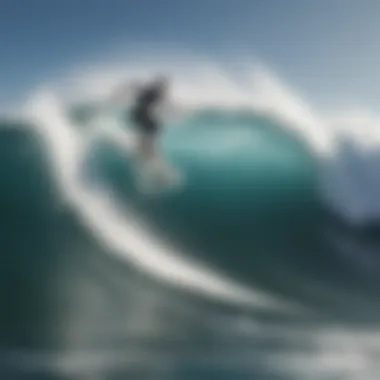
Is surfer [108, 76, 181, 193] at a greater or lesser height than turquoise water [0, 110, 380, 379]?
greater

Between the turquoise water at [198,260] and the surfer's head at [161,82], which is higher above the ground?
the surfer's head at [161,82]

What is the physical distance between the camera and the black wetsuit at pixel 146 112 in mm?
1770

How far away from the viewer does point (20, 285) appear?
69.1 inches

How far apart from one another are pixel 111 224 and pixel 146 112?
0.31m

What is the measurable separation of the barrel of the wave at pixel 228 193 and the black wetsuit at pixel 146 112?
0.05 metres

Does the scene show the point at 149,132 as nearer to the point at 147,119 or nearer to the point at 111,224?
the point at 147,119

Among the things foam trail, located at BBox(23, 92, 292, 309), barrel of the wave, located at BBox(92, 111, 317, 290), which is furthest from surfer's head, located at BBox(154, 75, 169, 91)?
foam trail, located at BBox(23, 92, 292, 309)

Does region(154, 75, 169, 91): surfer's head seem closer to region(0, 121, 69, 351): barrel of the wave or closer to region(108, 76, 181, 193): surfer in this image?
region(108, 76, 181, 193): surfer

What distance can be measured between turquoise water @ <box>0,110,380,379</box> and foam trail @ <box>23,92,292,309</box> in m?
0.02

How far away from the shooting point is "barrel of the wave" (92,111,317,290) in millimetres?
1749

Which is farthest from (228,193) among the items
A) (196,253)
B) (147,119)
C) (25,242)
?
(25,242)

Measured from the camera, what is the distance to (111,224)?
1788mm

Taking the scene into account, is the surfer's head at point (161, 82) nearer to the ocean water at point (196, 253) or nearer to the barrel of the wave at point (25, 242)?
the ocean water at point (196, 253)

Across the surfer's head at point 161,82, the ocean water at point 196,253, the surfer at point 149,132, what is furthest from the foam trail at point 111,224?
the surfer's head at point 161,82
